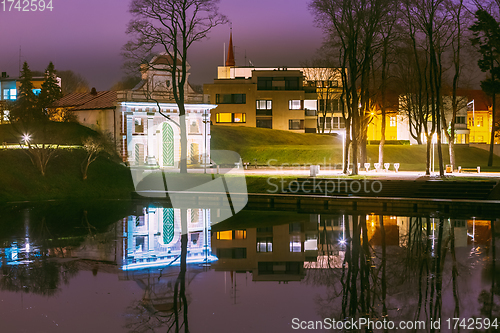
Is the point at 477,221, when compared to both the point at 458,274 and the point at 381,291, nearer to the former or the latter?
the point at 458,274

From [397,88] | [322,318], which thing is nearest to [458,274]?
[322,318]

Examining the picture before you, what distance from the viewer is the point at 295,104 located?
261ft

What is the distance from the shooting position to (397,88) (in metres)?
63.2

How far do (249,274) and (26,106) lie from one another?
45.4 metres

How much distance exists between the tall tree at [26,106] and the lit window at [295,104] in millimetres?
36074

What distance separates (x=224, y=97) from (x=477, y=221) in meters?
55.9

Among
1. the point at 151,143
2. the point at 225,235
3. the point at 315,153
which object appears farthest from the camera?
the point at 315,153

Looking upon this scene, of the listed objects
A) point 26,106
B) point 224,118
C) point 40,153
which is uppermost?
point 26,106

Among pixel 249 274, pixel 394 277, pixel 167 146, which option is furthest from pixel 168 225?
pixel 167 146

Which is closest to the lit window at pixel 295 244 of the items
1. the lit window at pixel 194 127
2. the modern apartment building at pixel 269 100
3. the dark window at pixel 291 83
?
the lit window at pixel 194 127

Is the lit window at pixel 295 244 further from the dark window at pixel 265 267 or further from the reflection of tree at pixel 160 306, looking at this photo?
the reflection of tree at pixel 160 306

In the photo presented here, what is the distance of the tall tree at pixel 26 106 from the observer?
50.6m

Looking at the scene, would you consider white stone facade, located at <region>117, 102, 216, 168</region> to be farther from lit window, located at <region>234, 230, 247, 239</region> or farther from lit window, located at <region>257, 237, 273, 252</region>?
lit window, located at <region>257, 237, 273, 252</region>

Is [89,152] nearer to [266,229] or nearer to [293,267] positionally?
[266,229]
